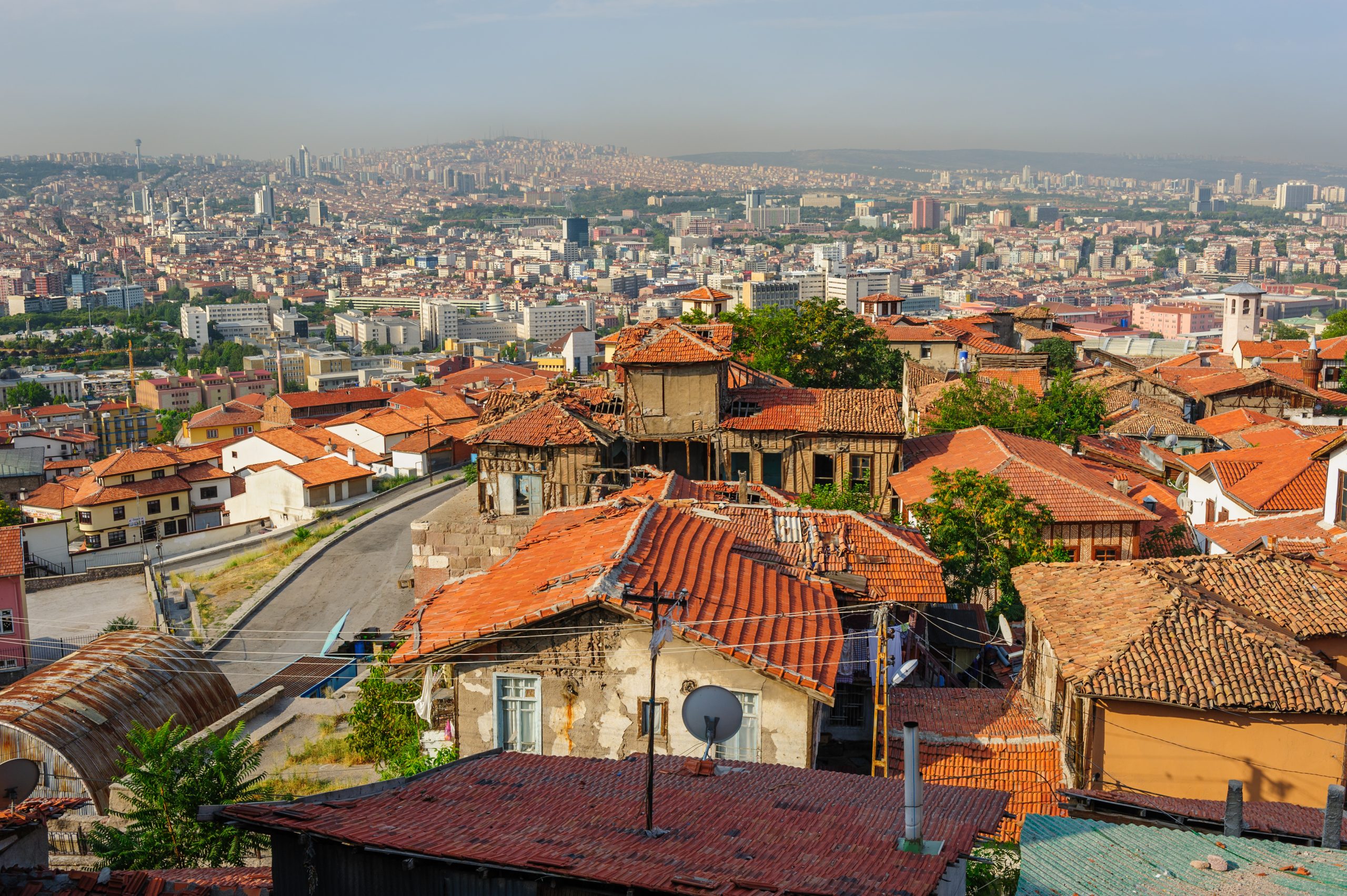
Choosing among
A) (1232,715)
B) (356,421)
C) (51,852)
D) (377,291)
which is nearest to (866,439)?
(1232,715)

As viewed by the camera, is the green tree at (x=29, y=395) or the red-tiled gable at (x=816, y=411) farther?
the green tree at (x=29, y=395)

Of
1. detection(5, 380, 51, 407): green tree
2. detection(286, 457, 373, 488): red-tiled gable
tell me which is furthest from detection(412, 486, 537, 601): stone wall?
detection(5, 380, 51, 407): green tree

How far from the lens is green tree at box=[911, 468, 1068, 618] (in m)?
14.0

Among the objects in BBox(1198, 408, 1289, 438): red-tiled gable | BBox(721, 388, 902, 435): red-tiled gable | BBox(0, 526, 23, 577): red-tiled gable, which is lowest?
BBox(0, 526, 23, 577): red-tiled gable

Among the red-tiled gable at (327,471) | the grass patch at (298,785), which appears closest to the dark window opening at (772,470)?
the grass patch at (298,785)

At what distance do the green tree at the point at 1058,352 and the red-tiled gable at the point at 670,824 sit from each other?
3172 cm

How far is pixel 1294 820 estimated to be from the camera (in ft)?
19.8

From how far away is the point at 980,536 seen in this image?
571 inches

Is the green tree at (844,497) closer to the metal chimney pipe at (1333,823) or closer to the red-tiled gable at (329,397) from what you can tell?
the metal chimney pipe at (1333,823)

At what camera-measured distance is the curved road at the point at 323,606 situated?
19.7 metres

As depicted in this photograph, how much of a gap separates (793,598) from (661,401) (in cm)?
959

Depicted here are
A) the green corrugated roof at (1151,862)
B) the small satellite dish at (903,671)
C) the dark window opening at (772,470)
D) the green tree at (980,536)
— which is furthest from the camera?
the dark window opening at (772,470)

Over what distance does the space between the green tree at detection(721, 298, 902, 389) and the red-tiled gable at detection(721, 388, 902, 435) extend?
6.59 metres

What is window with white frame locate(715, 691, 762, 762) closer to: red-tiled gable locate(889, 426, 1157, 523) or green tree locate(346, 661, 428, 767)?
green tree locate(346, 661, 428, 767)
